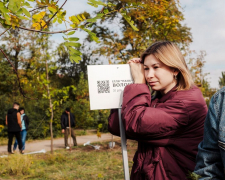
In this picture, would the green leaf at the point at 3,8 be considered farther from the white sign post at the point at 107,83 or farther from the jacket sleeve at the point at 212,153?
the jacket sleeve at the point at 212,153

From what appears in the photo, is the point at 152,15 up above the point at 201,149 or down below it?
above

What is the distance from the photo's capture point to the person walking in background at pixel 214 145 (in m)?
0.88

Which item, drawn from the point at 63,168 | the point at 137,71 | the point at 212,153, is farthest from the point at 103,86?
the point at 63,168

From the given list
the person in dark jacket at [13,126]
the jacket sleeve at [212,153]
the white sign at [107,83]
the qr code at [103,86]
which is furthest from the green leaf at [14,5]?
the person in dark jacket at [13,126]

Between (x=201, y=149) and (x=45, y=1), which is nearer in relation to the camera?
(x=201, y=149)

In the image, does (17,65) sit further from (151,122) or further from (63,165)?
(151,122)

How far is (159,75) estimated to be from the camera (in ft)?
5.30

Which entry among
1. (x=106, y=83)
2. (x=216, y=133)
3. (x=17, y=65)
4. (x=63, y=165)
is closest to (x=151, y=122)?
(x=216, y=133)

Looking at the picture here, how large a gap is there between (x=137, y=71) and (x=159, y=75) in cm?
24

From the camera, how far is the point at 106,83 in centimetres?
194

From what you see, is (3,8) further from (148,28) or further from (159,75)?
(148,28)

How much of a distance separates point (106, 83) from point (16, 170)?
4961 millimetres

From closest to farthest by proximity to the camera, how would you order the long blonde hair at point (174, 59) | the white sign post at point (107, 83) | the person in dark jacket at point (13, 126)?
the long blonde hair at point (174, 59), the white sign post at point (107, 83), the person in dark jacket at point (13, 126)

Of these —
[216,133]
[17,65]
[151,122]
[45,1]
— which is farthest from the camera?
[17,65]
